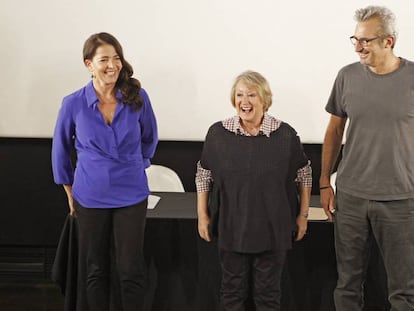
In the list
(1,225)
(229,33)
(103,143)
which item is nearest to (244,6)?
(229,33)

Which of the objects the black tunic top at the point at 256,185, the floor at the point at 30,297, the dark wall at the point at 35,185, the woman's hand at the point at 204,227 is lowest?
the floor at the point at 30,297

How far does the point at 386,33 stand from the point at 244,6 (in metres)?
1.48

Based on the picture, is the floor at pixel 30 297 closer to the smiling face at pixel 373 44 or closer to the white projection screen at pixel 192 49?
the white projection screen at pixel 192 49

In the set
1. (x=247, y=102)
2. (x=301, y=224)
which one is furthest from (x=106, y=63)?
(x=301, y=224)

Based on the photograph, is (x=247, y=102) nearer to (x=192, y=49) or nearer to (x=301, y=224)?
(x=301, y=224)

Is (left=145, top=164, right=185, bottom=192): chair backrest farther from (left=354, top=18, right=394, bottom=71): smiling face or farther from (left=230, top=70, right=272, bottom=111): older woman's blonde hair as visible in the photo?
(left=354, top=18, right=394, bottom=71): smiling face

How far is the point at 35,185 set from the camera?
3.79m

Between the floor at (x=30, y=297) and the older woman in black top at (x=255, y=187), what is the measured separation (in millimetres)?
1376

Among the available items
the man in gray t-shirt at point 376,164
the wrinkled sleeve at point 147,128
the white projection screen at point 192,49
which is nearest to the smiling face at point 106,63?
the wrinkled sleeve at point 147,128

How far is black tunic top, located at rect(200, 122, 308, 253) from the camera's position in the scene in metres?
2.21

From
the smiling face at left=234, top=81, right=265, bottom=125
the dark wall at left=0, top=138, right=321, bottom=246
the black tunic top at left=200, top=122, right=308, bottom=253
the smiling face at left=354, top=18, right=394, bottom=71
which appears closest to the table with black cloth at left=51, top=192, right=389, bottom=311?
the black tunic top at left=200, top=122, right=308, bottom=253

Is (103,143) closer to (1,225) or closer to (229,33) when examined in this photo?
(229,33)

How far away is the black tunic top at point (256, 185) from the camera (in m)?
2.21

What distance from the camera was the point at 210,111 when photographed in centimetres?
362
